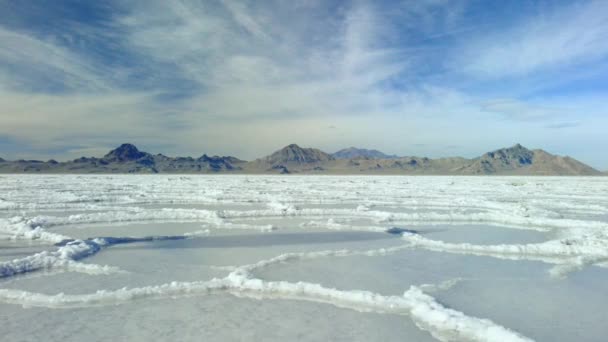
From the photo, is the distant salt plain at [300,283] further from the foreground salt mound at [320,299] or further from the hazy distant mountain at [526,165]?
the hazy distant mountain at [526,165]

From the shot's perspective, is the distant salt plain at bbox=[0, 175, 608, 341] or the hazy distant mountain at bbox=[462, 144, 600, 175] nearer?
the distant salt plain at bbox=[0, 175, 608, 341]

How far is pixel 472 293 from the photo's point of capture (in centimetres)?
532

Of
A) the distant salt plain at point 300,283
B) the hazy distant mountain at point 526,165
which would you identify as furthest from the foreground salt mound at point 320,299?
the hazy distant mountain at point 526,165

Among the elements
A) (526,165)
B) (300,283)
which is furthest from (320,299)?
(526,165)

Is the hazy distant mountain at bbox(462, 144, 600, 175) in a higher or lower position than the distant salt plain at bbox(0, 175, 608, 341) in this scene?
higher

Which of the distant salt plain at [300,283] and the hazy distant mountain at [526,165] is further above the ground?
the hazy distant mountain at [526,165]

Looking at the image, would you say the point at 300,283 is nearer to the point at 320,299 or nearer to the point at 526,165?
the point at 320,299

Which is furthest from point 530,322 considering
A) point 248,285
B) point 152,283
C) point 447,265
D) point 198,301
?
point 152,283

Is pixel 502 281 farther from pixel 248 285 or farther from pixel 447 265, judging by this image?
pixel 248 285

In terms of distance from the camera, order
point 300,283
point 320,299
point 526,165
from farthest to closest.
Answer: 1. point 526,165
2. point 300,283
3. point 320,299

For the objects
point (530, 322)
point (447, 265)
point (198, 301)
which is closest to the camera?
point (530, 322)

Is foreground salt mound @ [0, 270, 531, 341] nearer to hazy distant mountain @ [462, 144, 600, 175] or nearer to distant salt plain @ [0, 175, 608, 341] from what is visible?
distant salt plain @ [0, 175, 608, 341]

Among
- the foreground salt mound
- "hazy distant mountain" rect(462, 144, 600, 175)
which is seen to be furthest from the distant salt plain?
"hazy distant mountain" rect(462, 144, 600, 175)

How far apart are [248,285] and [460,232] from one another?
Result: 269 inches
